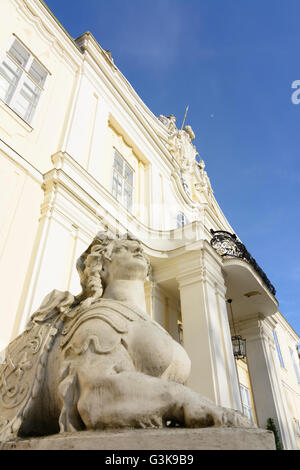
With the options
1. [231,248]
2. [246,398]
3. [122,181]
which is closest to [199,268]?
[231,248]

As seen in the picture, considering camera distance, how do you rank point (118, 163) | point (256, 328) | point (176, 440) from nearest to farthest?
point (176, 440), point (118, 163), point (256, 328)

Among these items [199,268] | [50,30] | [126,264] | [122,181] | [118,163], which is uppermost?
[50,30]

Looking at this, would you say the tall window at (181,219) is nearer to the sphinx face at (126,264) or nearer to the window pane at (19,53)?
the window pane at (19,53)

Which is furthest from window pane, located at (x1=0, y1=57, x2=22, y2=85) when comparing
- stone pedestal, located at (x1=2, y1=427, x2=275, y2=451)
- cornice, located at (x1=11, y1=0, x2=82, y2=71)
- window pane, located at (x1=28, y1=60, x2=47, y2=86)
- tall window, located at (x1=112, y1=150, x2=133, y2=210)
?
stone pedestal, located at (x1=2, y1=427, x2=275, y2=451)

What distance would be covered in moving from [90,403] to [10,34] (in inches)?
280

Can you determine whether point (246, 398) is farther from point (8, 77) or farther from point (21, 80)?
point (8, 77)

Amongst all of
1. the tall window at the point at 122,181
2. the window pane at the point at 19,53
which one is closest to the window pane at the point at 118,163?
the tall window at the point at 122,181

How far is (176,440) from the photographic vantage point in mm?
1096

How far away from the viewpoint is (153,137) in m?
10.6

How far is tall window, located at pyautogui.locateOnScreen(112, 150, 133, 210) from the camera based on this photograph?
8110 mm

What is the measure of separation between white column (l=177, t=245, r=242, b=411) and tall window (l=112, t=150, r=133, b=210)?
2.29 m

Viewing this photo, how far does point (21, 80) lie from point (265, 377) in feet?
28.0

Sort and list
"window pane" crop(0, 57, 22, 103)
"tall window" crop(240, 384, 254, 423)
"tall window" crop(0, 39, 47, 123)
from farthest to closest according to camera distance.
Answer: "tall window" crop(240, 384, 254, 423)
"tall window" crop(0, 39, 47, 123)
"window pane" crop(0, 57, 22, 103)

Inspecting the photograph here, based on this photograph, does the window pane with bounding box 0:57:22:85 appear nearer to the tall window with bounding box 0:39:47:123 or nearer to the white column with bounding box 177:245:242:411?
the tall window with bounding box 0:39:47:123
